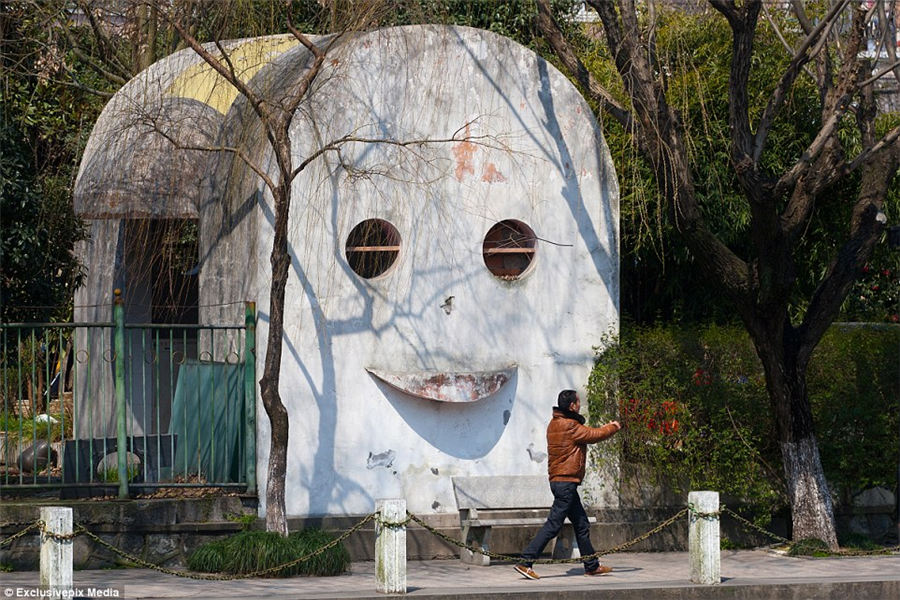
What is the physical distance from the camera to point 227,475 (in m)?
11.5

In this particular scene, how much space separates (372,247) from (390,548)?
351 cm

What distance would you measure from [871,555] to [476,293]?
4640mm

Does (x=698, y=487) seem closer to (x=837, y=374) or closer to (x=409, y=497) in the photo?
(x=837, y=374)

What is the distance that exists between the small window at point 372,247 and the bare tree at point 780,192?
244 centimetres

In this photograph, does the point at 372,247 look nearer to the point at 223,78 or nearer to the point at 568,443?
the point at 223,78

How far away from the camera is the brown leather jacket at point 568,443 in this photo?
10.4 metres

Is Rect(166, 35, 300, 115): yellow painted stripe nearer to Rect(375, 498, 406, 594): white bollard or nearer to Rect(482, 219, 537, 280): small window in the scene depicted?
Rect(482, 219, 537, 280): small window

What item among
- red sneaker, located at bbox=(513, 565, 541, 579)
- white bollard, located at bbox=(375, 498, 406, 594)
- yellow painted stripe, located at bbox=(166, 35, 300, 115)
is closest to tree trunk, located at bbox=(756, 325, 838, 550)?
red sneaker, located at bbox=(513, 565, 541, 579)

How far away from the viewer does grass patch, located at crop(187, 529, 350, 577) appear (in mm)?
10117

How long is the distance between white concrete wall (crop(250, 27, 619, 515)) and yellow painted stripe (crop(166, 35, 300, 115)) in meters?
1.32

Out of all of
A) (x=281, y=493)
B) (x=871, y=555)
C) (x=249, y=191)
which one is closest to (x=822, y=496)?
(x=871, y=555)

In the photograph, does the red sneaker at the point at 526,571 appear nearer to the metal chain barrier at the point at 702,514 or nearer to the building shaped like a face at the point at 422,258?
the metal chain barrier at the point at 702,514

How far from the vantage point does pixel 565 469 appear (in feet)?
34.2

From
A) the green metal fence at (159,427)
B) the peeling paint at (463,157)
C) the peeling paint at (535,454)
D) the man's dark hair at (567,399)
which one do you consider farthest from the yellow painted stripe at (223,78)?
the peeling paint at (535,454)
